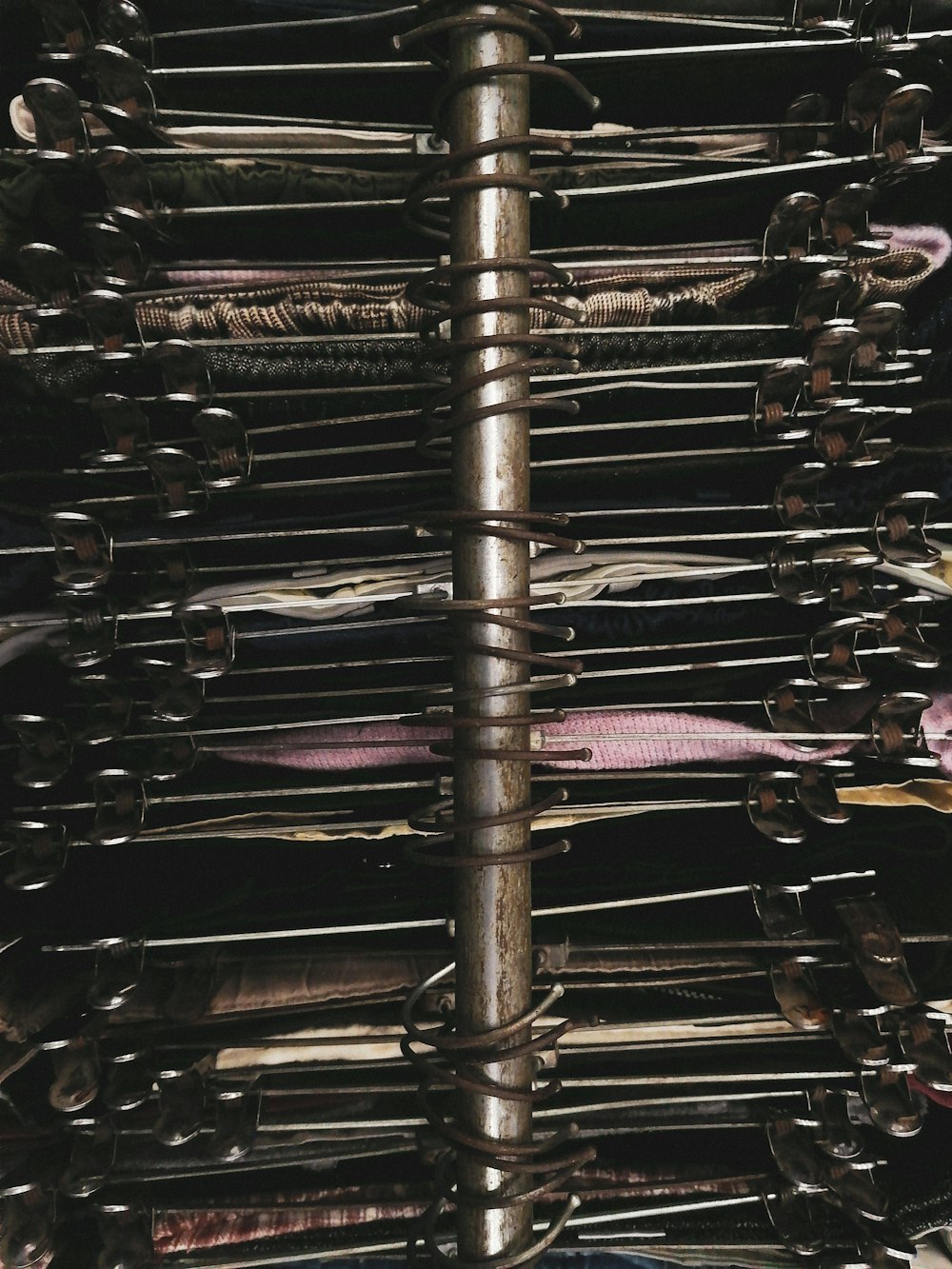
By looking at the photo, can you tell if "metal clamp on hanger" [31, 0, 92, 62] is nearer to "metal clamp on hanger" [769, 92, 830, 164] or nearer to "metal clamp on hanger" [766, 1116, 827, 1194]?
"metal clamp on hanger" [769, 92, 830, 164]

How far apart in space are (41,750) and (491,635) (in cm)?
28

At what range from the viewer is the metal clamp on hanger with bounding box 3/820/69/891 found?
0.41 meters

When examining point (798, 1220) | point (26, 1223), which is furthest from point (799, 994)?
point (26, 1223)

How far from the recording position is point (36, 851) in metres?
0.42

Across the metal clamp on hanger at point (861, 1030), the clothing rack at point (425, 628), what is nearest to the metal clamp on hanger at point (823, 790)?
the clothing rack at point (425, 628)

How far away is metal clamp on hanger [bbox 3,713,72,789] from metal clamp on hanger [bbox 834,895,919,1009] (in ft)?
1.53

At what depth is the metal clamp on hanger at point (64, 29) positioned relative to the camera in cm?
36

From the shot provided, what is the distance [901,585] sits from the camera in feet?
1.43

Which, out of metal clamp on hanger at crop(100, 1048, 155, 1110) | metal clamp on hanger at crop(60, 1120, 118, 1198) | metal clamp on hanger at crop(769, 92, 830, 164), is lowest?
metal clamp on hanger at crop(60, 1120, 118, 1198)

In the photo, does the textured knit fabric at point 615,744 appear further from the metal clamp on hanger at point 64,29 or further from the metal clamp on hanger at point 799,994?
the metal clamp on hanger at point 64,29

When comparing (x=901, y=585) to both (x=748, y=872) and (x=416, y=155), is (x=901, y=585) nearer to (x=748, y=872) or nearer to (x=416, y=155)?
(x=748, y=872)

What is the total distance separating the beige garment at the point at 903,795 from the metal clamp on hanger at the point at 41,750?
1.49ft

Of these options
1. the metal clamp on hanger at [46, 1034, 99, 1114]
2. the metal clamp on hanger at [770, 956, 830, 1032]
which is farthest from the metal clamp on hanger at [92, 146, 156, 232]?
the metal clamp on hanger at [770, 956, 830, 1032]

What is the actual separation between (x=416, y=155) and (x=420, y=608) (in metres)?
0.26
